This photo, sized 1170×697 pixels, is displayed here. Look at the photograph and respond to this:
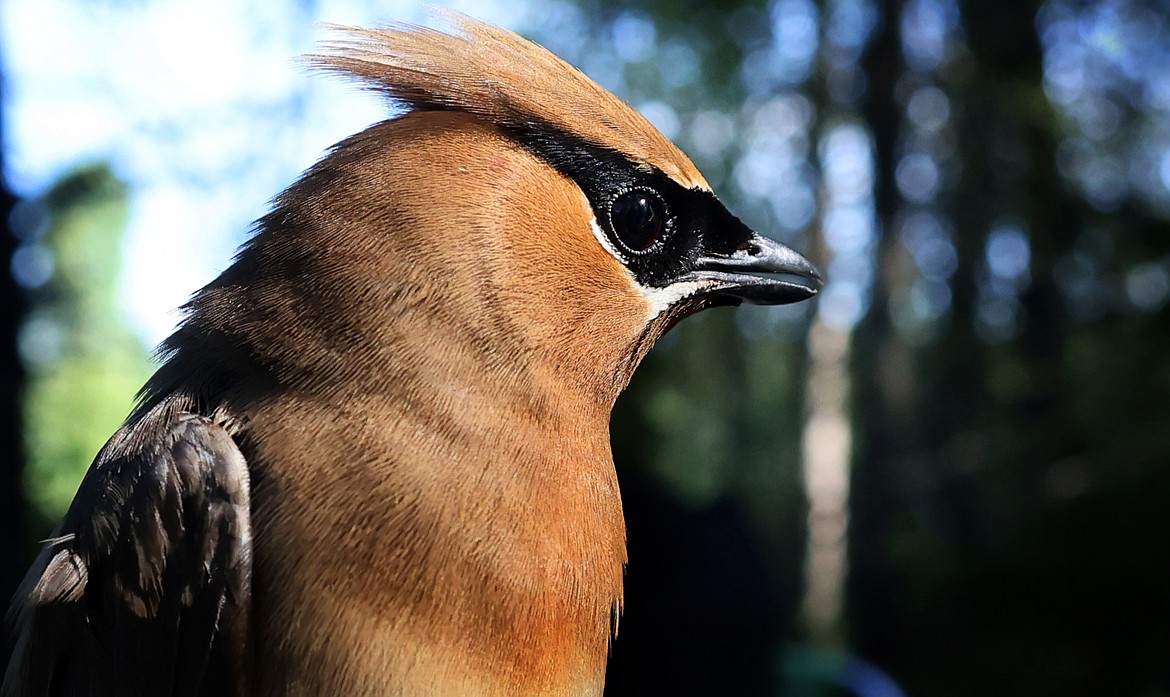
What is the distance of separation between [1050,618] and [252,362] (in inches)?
356

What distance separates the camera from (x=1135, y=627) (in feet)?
29.0

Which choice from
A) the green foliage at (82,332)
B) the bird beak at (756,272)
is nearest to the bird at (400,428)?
the bird beak at (756,272)

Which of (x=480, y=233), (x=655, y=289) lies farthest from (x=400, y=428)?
Result: (x=655, y=289)

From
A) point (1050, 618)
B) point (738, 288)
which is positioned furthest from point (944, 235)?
point (738, 288)

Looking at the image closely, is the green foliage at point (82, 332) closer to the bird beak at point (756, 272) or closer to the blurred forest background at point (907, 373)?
the blurred forest background at point (907, 373)

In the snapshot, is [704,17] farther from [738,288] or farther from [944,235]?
[738,288]

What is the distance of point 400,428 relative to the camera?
75.1 inches

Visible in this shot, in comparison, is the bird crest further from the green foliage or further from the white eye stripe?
the green foliage

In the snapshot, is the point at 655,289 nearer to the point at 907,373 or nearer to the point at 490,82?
the point at 490,82

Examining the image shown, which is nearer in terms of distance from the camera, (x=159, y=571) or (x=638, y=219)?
(x=159, y=571)

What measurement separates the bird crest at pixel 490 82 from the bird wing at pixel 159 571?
0.85m

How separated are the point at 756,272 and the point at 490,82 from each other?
836 millimetres

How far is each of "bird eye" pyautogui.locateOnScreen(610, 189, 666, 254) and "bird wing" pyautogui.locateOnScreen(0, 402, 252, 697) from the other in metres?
0.98

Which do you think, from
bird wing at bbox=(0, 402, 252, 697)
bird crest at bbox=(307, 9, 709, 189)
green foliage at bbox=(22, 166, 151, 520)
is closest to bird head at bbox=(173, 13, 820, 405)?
bird crest at bbox=(307, 9, 709, 189)
